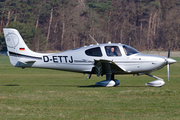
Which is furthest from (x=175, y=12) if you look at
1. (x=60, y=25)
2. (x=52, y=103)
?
(x=52, y=103)

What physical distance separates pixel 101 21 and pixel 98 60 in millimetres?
72538

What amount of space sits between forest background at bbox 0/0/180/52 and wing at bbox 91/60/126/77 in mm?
63733

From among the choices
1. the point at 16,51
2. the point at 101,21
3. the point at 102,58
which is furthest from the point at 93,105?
the point at 101,21

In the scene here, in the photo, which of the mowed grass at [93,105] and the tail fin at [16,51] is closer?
the mowed grass at [93,105]

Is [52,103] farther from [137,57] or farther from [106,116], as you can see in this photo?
[137,57]

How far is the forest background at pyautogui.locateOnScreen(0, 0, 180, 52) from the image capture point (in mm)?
80688

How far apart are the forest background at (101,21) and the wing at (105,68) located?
6373 centimetres

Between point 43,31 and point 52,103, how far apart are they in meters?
75.6

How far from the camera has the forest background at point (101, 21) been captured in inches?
3177

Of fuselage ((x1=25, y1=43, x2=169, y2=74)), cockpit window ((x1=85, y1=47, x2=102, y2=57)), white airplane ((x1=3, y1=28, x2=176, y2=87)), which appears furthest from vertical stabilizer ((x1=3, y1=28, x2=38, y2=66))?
cockpit window ((x1=85, y1=47, x2=102, y2=57))

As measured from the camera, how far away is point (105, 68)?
14.8 meters

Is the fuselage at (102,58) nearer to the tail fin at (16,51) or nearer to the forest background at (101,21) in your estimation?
the tail fin at (16,51)

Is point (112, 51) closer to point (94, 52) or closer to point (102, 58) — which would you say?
point (102, 58)

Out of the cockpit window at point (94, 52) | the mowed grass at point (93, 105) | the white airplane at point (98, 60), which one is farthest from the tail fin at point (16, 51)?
the mowed grass at point (93, 105)
